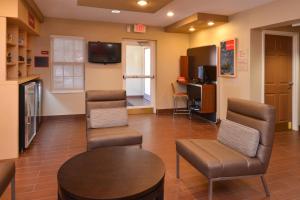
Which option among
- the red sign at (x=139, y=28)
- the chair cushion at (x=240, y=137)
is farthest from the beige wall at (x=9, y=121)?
the red sign at (x=139, y=28)

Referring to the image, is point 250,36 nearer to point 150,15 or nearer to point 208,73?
point 208,73

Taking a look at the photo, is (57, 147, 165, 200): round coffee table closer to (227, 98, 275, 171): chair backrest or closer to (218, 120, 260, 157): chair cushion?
(218, 120, 260, 157): chair cushion

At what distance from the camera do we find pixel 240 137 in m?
2.52

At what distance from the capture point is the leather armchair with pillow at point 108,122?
3.07 m

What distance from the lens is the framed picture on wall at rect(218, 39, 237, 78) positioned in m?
5.29

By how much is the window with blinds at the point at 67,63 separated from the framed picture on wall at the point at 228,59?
353 centimetres

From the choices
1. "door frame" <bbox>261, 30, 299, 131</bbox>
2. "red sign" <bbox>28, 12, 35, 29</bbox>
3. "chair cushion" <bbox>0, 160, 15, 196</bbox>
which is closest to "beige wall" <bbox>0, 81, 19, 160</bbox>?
"chair cushion" <bbox>0, 160, 15, 196</bbox>

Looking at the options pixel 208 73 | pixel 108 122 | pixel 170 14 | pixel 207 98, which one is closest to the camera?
pixel 108 122

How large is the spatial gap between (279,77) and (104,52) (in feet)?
13.9

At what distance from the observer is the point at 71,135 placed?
15.5 feet

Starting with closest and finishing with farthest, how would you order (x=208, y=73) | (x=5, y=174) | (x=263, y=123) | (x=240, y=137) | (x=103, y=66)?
(x=5, y=174) → (x=263, y=123) → (x=240, y=137) → (x=208, y=73) → (x=103, y=66)

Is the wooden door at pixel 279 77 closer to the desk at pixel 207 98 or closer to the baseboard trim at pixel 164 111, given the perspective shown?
→ the desk at pixel 207 98

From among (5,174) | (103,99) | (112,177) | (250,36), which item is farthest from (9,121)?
(250,36)

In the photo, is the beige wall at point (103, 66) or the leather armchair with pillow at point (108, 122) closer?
the leather armchair with pillow at point (108, 122)
